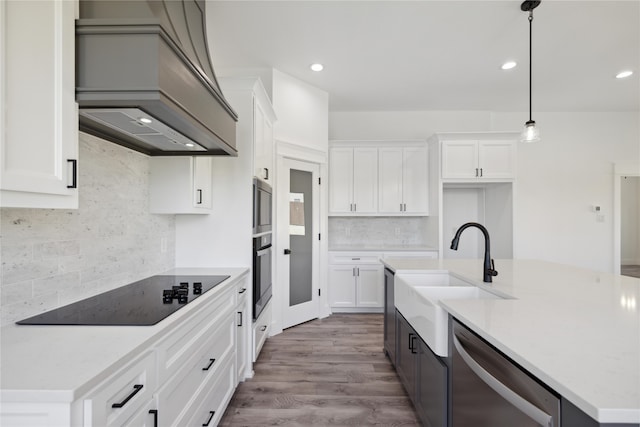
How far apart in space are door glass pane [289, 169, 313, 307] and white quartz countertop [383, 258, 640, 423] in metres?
2.11

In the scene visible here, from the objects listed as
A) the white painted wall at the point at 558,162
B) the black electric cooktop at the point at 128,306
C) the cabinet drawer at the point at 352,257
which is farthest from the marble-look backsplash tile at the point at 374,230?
the black electric cooktop at the point at 128,306

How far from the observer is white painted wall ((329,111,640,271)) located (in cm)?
477

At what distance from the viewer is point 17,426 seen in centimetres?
79

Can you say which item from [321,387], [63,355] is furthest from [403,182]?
[63,355]

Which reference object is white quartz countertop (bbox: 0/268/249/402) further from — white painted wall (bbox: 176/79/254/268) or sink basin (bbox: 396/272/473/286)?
sink basin (bbox: 396/272/473/286)

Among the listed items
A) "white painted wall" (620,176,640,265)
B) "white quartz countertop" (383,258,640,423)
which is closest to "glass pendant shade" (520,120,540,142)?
"white quartz countertop" (383,258,640,423)

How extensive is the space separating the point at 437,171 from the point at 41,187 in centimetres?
416

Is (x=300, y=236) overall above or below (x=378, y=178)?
below

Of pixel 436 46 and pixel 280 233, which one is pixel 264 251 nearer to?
pixel 280 233

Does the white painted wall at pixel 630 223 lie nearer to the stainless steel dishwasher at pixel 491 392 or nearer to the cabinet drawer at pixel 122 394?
the stainless steel dishwasher at pixel 491 392

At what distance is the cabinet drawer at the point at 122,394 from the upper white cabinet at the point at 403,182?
3.77 metres

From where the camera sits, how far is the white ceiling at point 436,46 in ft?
7.97

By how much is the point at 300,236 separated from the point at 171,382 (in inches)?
98.4

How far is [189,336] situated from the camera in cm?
143
